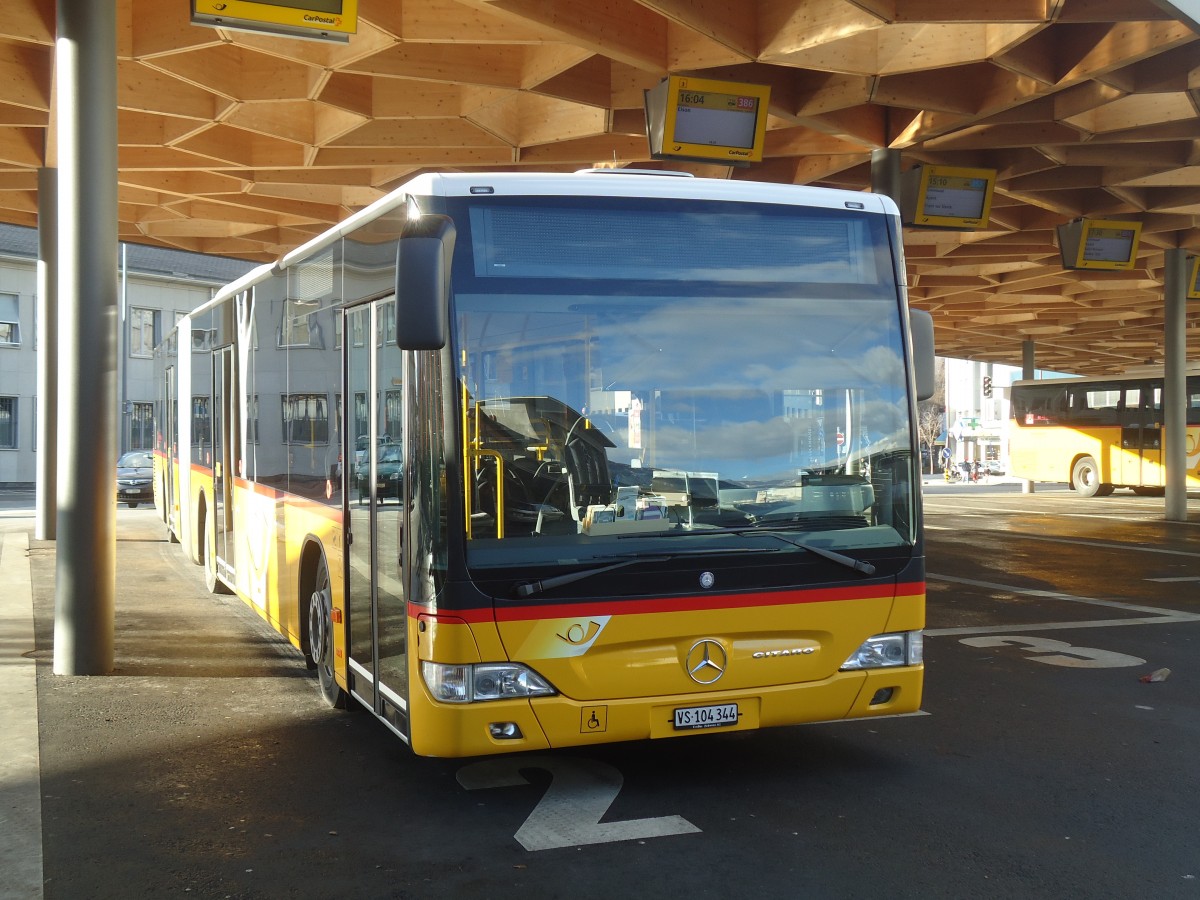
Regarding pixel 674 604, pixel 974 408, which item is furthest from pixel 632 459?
pixel 974 408

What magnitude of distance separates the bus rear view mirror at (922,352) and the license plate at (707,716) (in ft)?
6.07

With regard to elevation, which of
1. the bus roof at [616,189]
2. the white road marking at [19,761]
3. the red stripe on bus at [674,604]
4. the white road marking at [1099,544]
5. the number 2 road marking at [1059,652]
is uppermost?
the bus roof at [616,189]

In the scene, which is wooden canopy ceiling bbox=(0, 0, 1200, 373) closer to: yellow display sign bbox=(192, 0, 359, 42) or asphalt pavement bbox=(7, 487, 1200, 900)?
yellow display sign bbox=(192, 0, 359, 42)

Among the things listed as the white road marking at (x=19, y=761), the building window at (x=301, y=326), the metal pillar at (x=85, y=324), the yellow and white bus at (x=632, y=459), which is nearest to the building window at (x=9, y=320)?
the white road marking at (x=19, y=761)

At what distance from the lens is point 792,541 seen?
5.74 metres

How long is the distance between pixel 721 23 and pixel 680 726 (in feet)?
28.5

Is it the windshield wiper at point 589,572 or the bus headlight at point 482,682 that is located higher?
the windshield wiper at point 589,572

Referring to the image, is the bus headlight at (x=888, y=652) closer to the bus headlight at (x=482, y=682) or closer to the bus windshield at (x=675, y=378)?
the bus windshield at (x=675, y=378)

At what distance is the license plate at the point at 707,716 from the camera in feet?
18.4

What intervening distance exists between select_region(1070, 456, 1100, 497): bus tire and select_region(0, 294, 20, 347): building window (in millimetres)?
37426

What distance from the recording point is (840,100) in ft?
48.0

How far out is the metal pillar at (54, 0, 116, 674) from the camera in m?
8.73

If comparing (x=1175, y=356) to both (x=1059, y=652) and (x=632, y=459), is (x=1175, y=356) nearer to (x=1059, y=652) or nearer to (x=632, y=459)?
(x=1059, y=652)

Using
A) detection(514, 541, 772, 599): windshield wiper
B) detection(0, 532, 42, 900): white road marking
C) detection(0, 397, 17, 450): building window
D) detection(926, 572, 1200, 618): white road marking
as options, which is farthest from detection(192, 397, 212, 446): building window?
detection(0, 397, 17, 450): building window
